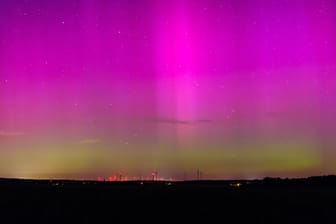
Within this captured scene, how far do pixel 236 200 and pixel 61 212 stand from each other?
2401 cm

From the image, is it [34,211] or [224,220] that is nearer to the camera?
[224,220]

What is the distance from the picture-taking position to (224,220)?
48.9m

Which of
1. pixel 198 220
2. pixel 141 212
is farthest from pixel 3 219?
pixel 198 220

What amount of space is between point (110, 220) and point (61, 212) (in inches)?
346

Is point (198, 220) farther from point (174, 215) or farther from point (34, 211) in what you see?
point (34, 211)

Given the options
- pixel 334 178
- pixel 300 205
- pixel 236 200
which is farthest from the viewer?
pixel 334 178

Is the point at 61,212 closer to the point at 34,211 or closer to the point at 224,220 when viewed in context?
the point at 34,211

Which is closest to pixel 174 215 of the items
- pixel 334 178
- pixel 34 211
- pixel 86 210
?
pixel 86 210

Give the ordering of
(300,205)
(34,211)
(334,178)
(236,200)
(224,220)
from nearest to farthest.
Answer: (224,220)
(34,211)
(300,205)
(236,200)
(334,178)

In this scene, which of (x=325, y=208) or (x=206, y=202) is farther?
(x=206, y=202)

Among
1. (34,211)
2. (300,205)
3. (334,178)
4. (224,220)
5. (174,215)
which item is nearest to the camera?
(224,220)

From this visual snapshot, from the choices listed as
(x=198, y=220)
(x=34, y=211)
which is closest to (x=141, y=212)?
(x=198, y=220)

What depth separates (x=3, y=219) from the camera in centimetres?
5044

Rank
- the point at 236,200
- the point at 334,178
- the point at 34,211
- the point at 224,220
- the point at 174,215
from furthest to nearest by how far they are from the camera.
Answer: the point at 334,178
the point at 236,200
the point at 34,211
the point at 174,215
the point at 224,220
